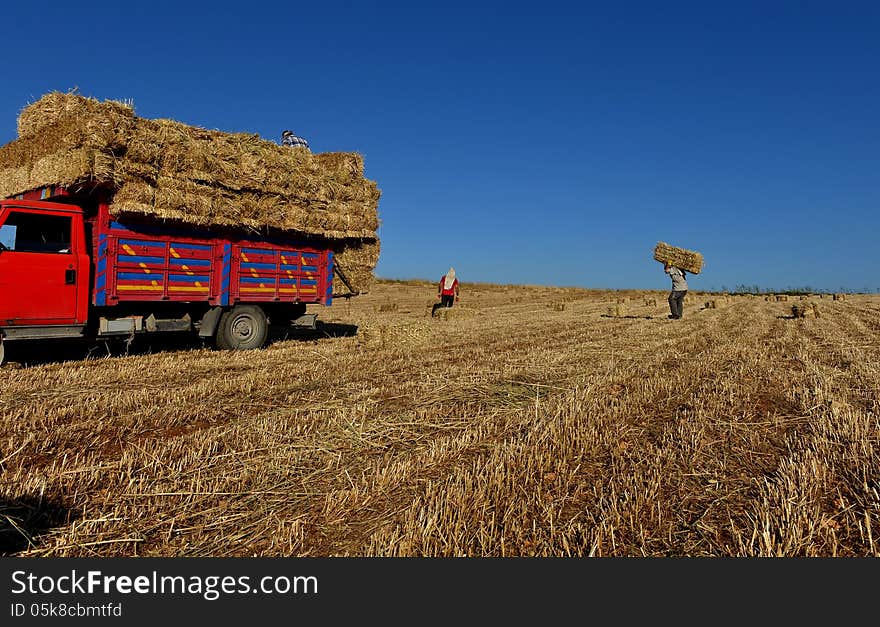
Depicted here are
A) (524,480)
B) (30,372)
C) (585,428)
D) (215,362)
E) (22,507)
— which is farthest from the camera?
(215,362)

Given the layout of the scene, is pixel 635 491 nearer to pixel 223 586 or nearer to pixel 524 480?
pixel 524 480

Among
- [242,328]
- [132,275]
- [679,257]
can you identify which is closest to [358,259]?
[242,328]

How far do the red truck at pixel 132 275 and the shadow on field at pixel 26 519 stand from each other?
562 centimetres

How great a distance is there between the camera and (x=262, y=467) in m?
3.97

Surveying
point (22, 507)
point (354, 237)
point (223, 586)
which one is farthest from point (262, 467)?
point (354, 237)

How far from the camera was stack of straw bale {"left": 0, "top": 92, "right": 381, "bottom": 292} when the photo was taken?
800 centimetres

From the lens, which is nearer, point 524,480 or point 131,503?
point 131,503

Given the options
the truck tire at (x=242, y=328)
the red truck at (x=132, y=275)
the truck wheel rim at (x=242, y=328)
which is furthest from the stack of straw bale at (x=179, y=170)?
the truck wheel rim at (x=242, y=328)

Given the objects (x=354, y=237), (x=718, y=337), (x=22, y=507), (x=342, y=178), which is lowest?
(x=22, y=507)

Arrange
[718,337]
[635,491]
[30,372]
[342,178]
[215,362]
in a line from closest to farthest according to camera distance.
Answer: [635,491] → [30,372] → [215,362] → [342,178] → [718,337]

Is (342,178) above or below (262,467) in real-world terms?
above

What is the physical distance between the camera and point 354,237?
1196cm

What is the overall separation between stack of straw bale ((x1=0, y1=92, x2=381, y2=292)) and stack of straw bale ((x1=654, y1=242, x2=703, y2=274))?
50.0 ft

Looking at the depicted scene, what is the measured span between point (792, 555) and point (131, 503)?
3.68 meters
